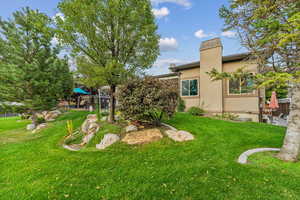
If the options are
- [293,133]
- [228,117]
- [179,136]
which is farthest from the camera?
[228,117]

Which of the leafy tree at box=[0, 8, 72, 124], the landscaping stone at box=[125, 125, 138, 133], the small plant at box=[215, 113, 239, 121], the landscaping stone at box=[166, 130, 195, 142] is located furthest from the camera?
the small plant at box=[215, 113, 239, 121]

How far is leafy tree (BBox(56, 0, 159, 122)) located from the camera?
5.63 m

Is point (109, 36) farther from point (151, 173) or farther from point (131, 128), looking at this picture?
point (151, 173)

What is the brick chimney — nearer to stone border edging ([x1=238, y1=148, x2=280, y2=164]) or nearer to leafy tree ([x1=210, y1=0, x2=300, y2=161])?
stone border edging ([x1=238, y1=148, x2=280, y2=164])

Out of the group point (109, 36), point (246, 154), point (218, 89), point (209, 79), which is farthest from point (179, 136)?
point (209, 79)

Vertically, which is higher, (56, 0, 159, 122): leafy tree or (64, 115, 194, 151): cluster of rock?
(56, 0, 159, 122): leafy tree

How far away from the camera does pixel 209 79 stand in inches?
432

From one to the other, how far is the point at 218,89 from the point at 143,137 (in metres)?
8.00

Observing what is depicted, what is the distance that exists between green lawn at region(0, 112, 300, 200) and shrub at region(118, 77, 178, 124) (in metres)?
1.30

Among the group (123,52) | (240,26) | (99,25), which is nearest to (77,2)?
(99,25)

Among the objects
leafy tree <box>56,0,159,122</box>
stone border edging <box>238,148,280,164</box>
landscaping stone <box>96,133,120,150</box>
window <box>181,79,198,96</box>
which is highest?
leafy tree <box>56,0,159,122</box>

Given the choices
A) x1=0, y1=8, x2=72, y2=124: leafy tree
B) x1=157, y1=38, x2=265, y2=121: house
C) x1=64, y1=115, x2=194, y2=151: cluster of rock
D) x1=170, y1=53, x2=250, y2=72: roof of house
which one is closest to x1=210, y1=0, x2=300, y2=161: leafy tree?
x1=64, y1=115, x2=194, y2=151: cluster of rock

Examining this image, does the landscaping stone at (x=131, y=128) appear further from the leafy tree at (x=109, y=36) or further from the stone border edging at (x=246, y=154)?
the stone border edging at (x=246, y=154)

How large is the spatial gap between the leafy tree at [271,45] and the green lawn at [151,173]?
0.97m
